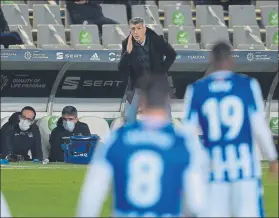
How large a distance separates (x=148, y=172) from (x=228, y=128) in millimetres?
2349

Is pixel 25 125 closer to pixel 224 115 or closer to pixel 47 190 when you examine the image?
pixel 47 190

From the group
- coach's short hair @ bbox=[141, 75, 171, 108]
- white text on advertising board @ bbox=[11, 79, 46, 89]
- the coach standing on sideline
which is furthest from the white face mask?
coach's short hair @ bbox=[141, 75, 171, 108]

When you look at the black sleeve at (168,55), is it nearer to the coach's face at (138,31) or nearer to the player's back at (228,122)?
the coach's face at (138,31)

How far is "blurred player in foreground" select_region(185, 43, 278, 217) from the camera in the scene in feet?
27.9

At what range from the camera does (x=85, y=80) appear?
2244 cm

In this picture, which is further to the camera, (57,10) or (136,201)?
(57,10)

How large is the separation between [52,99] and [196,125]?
13604 millimetres

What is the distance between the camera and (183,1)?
2511 centimetres

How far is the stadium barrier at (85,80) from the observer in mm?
21750

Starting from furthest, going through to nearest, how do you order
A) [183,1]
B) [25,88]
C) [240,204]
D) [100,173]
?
[183,1] → [25,88] → [240,204] → [100,173]

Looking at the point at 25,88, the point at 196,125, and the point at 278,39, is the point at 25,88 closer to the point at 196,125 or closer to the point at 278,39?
the point at 278,39

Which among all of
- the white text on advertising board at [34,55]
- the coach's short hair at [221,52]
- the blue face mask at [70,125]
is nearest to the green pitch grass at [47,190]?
the blue face mask at [70,125]

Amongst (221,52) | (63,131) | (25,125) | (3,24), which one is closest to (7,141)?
(25,125)

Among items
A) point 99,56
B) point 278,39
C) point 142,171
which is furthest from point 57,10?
point 142,171
